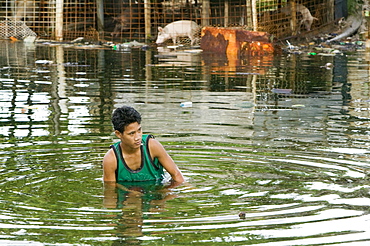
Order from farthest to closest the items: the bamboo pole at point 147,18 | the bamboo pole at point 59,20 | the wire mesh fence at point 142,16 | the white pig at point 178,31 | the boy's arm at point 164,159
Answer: the wire mesh fence at point 142,16
the bamboo pole at point 59,20
the bamboo pole at point 147,18
the white pig at point 178,31
the boy's arm at point 164,159

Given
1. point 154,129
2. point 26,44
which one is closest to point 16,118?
point 154,129

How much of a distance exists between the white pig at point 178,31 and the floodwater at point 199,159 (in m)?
9.29

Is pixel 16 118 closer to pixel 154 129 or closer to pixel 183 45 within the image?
pixel 154 129

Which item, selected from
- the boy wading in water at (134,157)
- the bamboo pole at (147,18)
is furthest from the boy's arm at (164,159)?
the bamboo pole at (147,18)

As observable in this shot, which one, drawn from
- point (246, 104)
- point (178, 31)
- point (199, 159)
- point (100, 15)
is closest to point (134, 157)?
point (199, 159)

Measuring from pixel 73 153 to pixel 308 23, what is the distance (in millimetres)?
19058

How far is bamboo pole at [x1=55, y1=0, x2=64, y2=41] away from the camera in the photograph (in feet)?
81.3

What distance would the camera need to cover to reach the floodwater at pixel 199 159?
515 cm

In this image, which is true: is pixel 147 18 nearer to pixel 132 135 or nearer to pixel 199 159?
pixel 199 159

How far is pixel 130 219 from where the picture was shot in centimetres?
545

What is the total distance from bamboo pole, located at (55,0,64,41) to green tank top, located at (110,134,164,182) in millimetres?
18903

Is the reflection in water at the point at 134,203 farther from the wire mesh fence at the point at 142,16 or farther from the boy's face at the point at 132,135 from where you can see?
the wire mesh fence at the point at 142,16

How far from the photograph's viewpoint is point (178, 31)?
2438 centimetres

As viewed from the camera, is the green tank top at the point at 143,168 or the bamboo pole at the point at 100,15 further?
the bamboo pole at the point at 100,15
